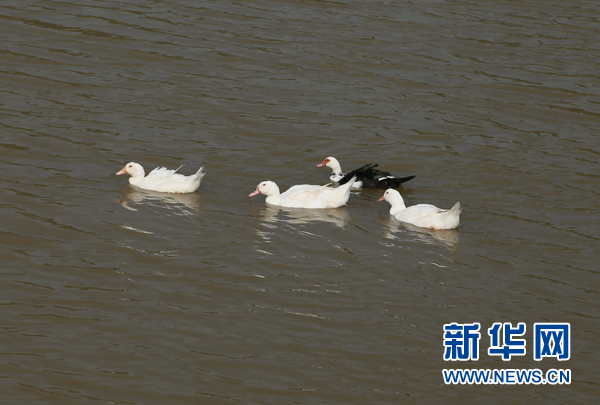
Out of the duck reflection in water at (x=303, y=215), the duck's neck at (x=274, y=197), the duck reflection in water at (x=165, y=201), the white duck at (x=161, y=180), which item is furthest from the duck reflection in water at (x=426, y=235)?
the white duck at (x=161, y=180)

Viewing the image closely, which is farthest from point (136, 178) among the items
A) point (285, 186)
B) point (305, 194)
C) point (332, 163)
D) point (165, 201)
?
point (332, 163)

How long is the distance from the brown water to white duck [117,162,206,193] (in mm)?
191

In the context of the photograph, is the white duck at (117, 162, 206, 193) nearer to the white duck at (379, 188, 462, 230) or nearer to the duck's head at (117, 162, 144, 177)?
the duck's head at (117, 162, 144, 177)

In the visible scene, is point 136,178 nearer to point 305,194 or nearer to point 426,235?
point 305,194

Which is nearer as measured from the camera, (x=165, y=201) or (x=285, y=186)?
(x=165, y=201)

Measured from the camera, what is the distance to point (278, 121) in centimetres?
1488

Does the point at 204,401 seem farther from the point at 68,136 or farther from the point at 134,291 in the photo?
the point at 68,136

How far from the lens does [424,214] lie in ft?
36.7

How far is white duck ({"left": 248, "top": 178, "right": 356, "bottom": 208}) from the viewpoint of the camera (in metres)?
11.9

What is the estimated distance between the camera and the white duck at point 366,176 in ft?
41.8

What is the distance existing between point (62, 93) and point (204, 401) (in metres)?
9.96

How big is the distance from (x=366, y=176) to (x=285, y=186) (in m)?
1.28

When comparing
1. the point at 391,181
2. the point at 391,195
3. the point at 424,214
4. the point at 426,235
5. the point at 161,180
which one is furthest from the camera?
the point at 391,181

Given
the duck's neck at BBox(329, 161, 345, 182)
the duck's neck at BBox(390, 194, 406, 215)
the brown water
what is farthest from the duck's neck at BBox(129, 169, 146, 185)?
the duck's neck at BBox(390, 194, 406, 215)
